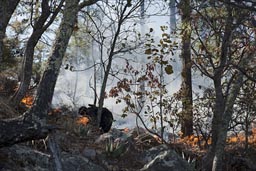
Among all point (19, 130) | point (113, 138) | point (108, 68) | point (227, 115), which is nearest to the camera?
point (19, 130)

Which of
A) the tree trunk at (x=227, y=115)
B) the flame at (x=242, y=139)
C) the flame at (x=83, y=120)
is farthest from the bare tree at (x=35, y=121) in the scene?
the flame at (x=242, y=139)

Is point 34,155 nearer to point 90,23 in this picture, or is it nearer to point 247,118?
point 247,118

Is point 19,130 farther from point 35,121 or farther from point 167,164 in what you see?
point 167,164

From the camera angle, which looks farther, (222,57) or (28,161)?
(222,57)

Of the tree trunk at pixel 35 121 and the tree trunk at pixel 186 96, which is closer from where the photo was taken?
the tree trunk at pixel 35 121

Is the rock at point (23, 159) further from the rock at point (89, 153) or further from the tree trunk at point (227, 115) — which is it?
the tree trunk at point (227, 115)

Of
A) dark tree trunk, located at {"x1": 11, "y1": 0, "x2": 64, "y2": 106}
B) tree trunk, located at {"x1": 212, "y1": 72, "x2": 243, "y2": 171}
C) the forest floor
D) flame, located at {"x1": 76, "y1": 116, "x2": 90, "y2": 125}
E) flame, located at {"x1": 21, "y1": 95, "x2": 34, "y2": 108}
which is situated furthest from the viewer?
flame, located at {"x1": 76, "y1": 116, "x2": 90, "y2": 125}

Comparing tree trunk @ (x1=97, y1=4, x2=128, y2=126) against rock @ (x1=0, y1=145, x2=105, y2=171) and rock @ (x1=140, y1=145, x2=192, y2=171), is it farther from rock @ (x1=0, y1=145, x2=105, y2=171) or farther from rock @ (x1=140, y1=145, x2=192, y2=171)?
rock @ (x1=0, y1=145, x2=105, y2=171)

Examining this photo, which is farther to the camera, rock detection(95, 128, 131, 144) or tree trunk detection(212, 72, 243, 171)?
rock detection(95, 128, 131, 144)

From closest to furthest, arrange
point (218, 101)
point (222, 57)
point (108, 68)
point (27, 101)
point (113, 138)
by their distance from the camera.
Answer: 1. point (218, 101)
2. point (222, 57)
3. point (113, 138)
4. point (27, 101)
5. point (108, 68)

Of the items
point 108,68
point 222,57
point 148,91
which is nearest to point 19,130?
point 222,57

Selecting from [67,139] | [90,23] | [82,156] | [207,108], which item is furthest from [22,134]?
[90,23]

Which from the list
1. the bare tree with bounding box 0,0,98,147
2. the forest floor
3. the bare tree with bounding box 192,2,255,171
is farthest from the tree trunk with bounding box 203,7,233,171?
the bare tree with bounding box 0,0,98,147

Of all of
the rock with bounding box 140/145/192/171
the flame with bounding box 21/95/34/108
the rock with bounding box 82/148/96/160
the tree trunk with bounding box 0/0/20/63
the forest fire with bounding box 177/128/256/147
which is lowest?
the rock with bounding box 140/145/192/171
